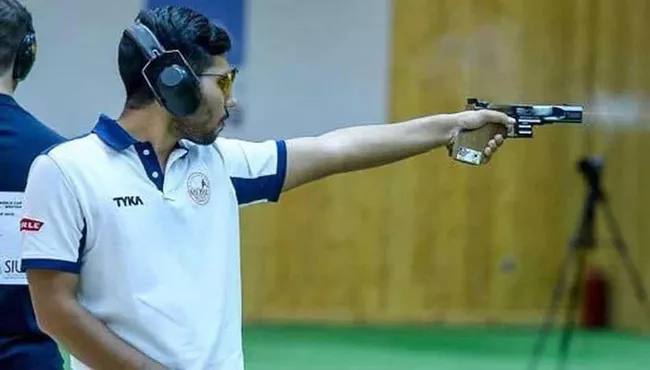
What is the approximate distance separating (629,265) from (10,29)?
8.17 metres

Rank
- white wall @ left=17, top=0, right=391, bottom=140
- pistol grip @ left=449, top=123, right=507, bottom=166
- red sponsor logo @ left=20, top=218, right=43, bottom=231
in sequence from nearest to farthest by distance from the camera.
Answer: red sponsor logo @ left=20, top=218, right=43, bottom=231 → pistol grip @ left=449, top=123, right=507, bottom=166 → white wall @ left=17, top=0, right=391, bottom=140

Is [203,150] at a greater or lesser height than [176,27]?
lesser

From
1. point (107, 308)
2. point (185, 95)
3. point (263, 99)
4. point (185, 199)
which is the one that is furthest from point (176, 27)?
point (263, 99)

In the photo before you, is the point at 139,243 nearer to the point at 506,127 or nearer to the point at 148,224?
the point at 148,224

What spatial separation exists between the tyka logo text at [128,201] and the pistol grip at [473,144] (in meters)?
0.82

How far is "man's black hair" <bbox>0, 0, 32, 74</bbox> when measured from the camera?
Answer: 2.81 m

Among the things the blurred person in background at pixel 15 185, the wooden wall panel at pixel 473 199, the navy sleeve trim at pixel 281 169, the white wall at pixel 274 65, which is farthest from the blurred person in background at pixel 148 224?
the wooden wall panel at pixel 473 199

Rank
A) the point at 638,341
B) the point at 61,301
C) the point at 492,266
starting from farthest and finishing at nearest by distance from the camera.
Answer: the point at 492,266
the point at 638,341
the point at 61,301

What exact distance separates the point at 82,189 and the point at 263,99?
7.44 metres

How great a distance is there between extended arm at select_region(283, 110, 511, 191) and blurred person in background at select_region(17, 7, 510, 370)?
0.23m

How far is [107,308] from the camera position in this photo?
238 cm

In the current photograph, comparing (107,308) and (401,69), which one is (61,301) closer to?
(107,308)

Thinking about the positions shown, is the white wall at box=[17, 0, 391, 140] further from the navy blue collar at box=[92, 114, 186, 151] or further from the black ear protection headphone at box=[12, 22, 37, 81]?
the navy blue collar at box=[92, 114, 186, 151]

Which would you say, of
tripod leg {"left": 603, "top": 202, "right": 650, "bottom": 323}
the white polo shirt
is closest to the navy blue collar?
the white polo shirt
